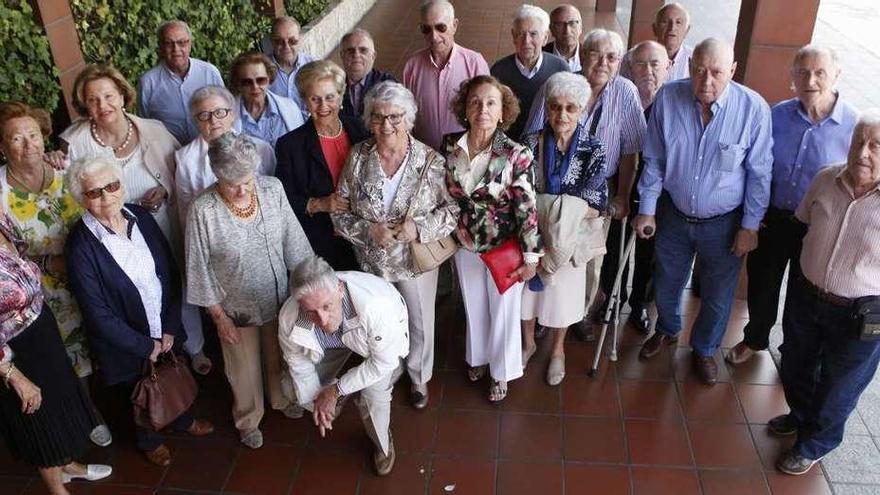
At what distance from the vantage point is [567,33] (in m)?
4.54

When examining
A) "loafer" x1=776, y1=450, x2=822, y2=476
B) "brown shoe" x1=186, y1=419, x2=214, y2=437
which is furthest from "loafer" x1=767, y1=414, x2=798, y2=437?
"brown shoe" x1=186, y1=419, x2=214, y2=437

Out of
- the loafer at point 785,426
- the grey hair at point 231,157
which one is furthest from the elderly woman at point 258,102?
the loafer at point 785,426

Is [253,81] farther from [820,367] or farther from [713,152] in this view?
[820,367]

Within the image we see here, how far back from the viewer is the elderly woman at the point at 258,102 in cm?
377

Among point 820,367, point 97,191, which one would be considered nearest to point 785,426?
point 820,367

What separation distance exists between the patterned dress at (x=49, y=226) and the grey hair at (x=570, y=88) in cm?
225

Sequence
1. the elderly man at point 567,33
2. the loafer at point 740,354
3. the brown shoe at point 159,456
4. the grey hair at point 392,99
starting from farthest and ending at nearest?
the elderly man at point 567,33 < the loafer at point 740,354 < the brown shoe at point 159,456 < the grey hair at point 392,99

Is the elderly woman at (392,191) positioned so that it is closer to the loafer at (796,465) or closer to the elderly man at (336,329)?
the elderly man at (336,329)

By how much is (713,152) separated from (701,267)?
2.30 ft

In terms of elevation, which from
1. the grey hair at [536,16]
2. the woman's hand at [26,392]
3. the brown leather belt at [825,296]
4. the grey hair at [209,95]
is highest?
the grey hair at [536,16]

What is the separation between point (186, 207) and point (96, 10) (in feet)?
7.40

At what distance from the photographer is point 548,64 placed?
4.17 m

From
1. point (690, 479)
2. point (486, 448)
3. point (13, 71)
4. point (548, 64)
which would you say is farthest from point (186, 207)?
point (690, 479)

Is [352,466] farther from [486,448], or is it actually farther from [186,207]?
[186,207]
